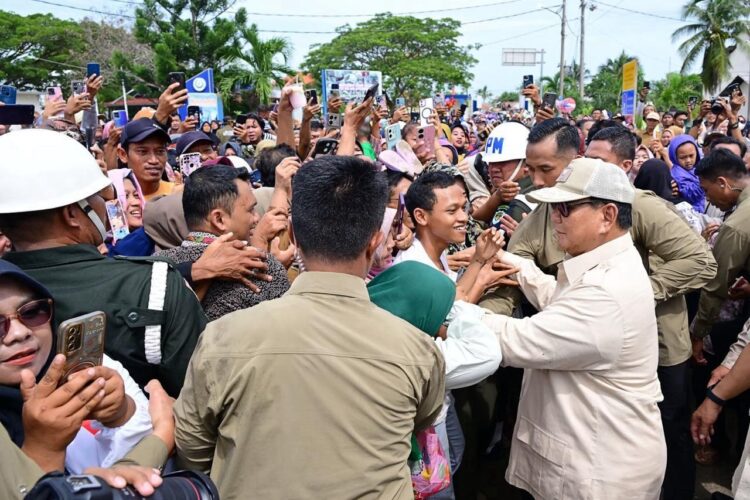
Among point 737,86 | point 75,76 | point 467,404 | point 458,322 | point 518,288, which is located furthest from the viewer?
point 75,76

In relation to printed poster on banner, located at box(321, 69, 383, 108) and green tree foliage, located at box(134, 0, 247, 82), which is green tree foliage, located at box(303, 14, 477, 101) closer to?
green tree foliage, located at box(134, 0, 247, 82)

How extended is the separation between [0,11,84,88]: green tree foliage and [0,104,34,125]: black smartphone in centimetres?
4047

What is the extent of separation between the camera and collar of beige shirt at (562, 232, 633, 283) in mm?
2367

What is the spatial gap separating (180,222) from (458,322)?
5.18 ft

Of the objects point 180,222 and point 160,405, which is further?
point 180,222

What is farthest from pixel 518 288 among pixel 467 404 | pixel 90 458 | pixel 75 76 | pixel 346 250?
pixel 75 76

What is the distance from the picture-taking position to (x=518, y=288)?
2.97 metres

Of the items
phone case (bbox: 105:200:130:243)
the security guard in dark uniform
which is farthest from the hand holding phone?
the security guard in dark uniform

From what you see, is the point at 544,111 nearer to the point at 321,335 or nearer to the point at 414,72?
the point at 321,335

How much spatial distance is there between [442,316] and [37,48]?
46.7 m

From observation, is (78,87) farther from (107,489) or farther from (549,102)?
(107,489)

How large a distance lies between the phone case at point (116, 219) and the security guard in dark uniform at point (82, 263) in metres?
1.36

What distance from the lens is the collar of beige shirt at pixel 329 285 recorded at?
60.6 inches

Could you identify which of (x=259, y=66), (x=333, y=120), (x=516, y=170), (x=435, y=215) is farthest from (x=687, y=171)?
(x=259, y=66)
